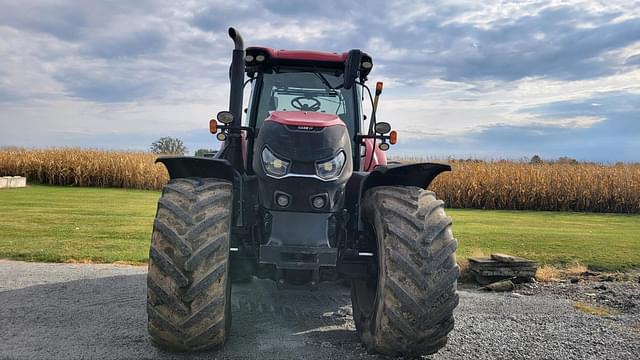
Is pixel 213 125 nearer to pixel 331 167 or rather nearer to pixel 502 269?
pixel 331 167

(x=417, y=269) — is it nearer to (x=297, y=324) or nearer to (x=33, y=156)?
(x=297, y=324)

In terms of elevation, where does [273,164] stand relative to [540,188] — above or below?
above

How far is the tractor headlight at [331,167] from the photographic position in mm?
4109

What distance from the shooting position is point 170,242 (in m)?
3.74

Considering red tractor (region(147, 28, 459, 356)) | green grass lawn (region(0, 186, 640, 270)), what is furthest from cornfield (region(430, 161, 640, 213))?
red tractor (region(147, 28, 459, 356))

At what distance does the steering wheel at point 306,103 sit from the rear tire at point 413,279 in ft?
5.27

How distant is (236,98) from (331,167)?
1.22 meters

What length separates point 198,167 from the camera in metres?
4.39

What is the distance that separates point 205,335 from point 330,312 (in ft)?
7.03

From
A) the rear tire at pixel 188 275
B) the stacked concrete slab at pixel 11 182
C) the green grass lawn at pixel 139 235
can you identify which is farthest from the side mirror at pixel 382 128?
the stacked concrete slab at pixel 11 182

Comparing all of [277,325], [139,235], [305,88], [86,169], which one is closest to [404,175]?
[305,88]

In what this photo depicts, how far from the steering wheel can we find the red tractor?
2.37 ft

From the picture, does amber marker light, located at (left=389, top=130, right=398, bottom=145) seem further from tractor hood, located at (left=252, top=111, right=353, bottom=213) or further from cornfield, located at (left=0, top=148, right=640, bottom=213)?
cornfield, located at (left=0, top=148, right=640, bottom=213)

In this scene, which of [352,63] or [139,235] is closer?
[352,63]
